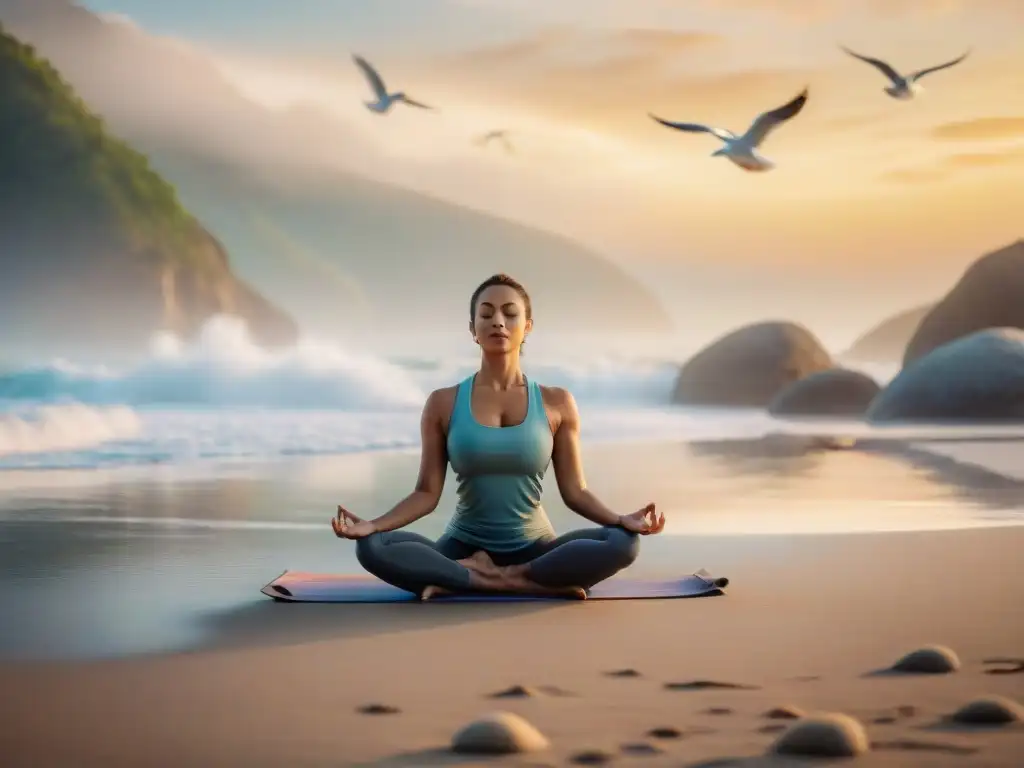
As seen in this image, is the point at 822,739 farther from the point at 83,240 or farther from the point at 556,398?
the point at 83,240

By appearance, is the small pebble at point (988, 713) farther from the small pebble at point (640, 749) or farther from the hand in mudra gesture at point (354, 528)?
the hand in mudra gesture at point (354, 528)

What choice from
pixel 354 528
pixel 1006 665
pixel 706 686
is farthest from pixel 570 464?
pixel 1006 665

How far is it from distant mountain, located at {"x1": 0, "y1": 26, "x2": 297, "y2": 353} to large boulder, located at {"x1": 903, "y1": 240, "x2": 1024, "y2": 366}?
32191mm

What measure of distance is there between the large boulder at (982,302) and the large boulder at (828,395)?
2485mm

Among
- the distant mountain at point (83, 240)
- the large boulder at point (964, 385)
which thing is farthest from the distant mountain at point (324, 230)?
the large boulder at point (964, 385)

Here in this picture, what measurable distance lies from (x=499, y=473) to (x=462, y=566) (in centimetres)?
32

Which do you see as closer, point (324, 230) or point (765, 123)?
point (765, 123)

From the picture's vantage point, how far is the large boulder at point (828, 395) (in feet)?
80.7

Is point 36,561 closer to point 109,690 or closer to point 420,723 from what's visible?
point 109,690

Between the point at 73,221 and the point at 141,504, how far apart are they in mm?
51176

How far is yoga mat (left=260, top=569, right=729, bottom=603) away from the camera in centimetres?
477

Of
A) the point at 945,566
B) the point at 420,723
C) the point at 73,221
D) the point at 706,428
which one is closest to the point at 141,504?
the point at 945,566

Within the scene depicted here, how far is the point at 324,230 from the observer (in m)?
70.1

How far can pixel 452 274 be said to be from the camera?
7062 cm
